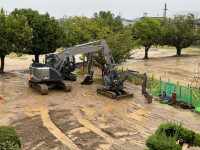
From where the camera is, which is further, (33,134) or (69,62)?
(69,62)

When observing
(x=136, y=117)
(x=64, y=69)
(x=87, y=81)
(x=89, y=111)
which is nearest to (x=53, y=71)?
(x=64, y=69)

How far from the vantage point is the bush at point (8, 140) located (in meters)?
7.66

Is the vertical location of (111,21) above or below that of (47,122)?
above

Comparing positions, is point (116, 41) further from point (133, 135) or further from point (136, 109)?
point (133, 135)

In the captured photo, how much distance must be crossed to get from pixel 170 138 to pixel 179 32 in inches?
1672

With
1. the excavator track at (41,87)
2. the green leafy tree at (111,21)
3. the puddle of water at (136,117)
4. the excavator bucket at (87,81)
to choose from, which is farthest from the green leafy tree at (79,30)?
the puddle of water at (136,117)

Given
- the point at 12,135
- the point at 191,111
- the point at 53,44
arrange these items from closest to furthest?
the point at 12,135 → the point at 191,111 → the point at 53,44

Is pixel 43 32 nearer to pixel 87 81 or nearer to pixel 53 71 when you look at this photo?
pixel 87 81

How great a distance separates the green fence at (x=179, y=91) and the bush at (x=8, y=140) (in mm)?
12264

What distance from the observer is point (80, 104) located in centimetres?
1758

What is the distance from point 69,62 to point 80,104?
6.83m

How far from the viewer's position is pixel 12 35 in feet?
85.6

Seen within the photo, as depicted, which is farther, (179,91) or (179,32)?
(179,32)

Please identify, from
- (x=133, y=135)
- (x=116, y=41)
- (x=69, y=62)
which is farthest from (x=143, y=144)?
(x=116, y=41)
